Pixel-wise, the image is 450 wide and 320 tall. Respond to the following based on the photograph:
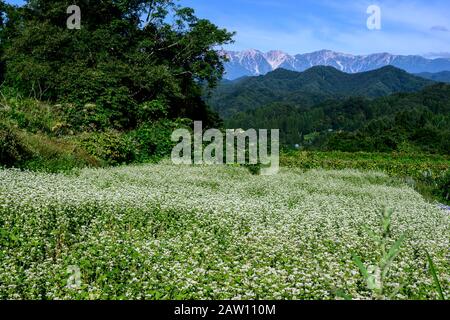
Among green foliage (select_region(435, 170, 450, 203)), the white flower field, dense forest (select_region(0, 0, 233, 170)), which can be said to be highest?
dense forest (select_region(0, 0, 233, 170))

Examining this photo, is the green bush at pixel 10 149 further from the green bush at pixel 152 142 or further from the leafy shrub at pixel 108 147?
the green bush at pixel 152 142

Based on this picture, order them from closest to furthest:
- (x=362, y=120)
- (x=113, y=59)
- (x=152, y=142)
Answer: (x=152, y=142) < (x=113, y=59) < (x=362, y=120)

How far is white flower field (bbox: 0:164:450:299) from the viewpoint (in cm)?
543

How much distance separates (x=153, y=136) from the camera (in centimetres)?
2406

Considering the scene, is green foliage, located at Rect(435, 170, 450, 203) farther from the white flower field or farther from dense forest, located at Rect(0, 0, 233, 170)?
dense forest, located at Rect(0, 0, 233, 170)

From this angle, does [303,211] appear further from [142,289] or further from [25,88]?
[25,88]

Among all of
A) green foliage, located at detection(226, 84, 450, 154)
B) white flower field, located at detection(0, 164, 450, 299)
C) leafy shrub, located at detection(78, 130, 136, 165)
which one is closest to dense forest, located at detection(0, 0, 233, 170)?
leafy shrub, located at detection(78, 130, 136, 165)

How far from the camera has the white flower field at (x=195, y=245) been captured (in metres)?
5.43

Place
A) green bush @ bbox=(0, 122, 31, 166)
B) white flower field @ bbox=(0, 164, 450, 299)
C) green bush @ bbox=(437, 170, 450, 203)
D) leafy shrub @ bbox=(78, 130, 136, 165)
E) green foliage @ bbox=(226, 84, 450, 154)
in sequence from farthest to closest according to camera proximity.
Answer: green foliage @ bbox=(226, 84, 450, 154), leafy shrub @ bbox=(78, 130, 136, 165), green bush @ bbox=(437, 170, 450, 203), green bush @ bbox=(0, 122, 31, 166), white flower field @ bbox=(0, 164, 450, 299)

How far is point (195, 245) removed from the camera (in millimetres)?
7309

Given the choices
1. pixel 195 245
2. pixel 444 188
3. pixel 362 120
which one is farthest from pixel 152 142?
pixel 362 120

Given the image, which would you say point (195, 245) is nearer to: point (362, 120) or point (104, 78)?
point (104, 78)

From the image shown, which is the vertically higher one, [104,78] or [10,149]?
[104,78]
